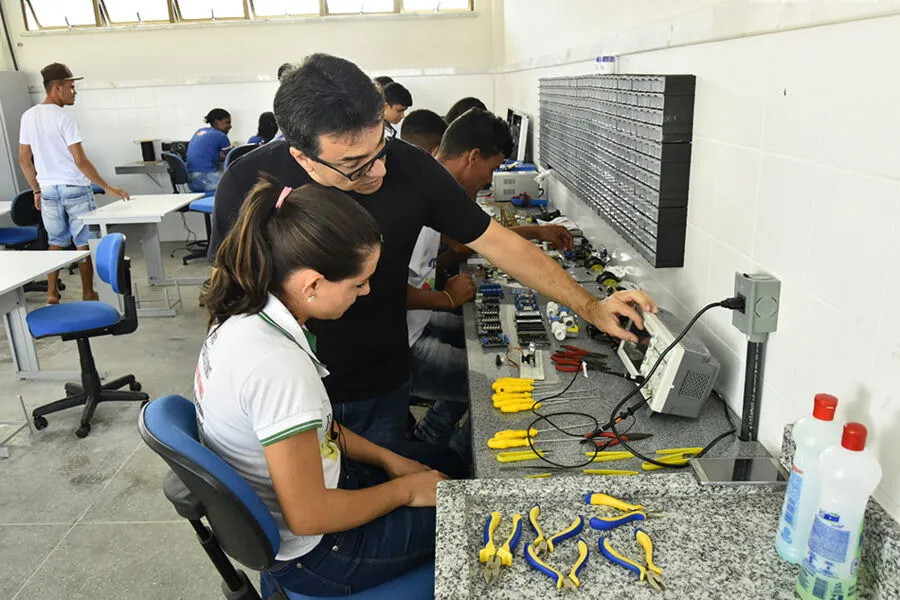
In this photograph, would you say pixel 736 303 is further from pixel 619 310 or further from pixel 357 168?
pixel 357 168

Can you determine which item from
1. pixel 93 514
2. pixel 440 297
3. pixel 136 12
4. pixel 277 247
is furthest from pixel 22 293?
pixel 136 12

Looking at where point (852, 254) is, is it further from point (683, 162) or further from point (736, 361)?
point (683, 162)

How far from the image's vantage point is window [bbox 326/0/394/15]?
6.73m

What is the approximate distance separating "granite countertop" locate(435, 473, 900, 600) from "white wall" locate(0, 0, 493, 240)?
6.07 meters

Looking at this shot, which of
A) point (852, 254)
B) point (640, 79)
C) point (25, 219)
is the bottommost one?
point (25, 219)

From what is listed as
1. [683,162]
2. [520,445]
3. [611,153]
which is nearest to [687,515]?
[520,445]

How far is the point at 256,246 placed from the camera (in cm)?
124

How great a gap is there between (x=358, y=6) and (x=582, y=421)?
6301 mm

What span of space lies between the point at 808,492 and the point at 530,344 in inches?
37.7

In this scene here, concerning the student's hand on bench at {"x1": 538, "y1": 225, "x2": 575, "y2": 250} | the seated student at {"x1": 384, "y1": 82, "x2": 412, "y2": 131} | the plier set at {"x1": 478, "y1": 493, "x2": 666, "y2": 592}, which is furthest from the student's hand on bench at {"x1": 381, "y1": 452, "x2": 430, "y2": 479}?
the seated student at {"x1": 384, "y1": 82, "x2": 412, "y2": 131}

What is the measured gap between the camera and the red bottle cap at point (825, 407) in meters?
0.94

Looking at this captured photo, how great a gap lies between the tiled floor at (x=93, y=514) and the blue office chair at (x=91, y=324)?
81 mm

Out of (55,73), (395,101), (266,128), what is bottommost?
(266,128)

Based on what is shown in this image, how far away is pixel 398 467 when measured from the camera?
1562 millimetres
